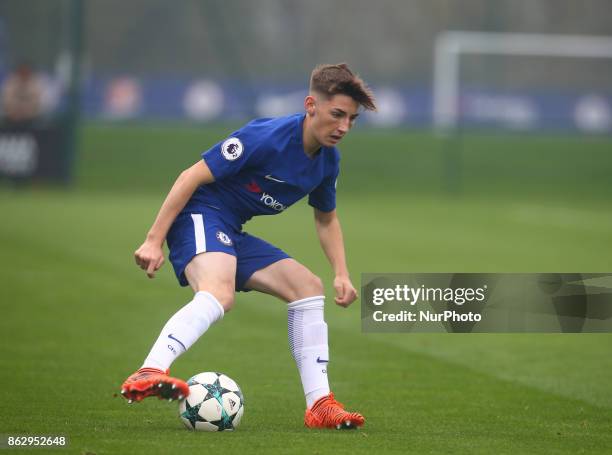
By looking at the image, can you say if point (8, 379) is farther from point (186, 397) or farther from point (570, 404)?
point (570, 404)

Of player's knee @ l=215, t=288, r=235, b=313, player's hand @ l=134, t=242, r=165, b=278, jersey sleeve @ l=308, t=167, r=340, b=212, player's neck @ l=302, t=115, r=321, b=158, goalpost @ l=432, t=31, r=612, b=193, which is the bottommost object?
player's knee @ l=215, t=288, r=235, b=313

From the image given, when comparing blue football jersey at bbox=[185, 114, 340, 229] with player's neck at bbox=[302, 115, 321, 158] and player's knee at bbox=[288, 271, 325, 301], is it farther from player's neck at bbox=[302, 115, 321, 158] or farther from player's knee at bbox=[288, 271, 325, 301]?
player's knee at bbox=[288, 271, 325, 301]

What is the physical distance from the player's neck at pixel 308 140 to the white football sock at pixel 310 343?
0.75 metres

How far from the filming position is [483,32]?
106 feet

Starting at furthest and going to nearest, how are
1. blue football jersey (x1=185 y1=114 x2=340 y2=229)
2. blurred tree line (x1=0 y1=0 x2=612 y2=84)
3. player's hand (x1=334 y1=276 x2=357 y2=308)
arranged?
blurred tree line (x1=0 y1=0 x2=612 y2=84), player's hand (x1=334 y1=276 x2=357 y2=308), blue football jersey (x1=185 y1=114 x2=340 y2=229)

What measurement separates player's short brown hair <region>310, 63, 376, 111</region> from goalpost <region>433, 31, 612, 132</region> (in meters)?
24.3

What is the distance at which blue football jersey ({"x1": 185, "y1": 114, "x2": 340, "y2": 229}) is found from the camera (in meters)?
6.10

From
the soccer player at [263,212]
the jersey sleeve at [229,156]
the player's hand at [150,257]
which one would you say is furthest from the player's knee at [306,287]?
the player's hand at [150,257]

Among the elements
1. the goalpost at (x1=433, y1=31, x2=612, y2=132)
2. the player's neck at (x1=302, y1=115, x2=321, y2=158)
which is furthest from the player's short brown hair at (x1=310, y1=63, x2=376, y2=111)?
the goalpost at (x1=433, y1=31, x2=612, y2=132)

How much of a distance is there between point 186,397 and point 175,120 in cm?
2378

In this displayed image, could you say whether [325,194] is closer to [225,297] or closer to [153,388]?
[225,297]

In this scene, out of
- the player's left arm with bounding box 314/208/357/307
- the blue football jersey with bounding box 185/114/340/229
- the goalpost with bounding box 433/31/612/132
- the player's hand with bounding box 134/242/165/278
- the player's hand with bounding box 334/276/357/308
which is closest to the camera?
the player's hand with bounding box 134/242/165/278

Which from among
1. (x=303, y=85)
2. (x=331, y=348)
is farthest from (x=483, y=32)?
(x=331, y=348)

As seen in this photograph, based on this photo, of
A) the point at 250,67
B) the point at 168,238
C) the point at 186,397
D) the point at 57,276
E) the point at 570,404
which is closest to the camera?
the point at 186,397
